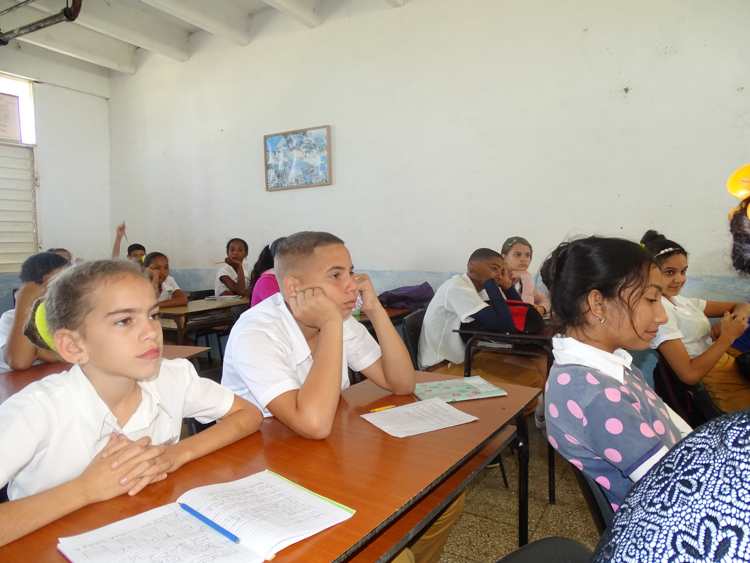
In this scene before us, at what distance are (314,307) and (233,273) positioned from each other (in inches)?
150

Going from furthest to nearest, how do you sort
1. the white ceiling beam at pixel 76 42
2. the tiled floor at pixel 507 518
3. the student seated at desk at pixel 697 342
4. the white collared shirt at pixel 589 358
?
the white ceiling beam at pixel 76 42 < the student seated at desk at pixel 697 342 < the tiled floor at pixel 507 518 < the white collared shirt at pixel 589 358

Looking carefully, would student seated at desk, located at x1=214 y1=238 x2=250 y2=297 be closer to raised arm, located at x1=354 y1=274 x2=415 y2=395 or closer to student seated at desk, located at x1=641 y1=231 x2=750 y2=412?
raised arm, located at x1=354 y1=274 x2=415 y2=395

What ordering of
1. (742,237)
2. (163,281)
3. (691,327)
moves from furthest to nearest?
1. (163,281)
2. (691,327)
3. (742,237)

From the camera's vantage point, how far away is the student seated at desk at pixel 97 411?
0.88 m

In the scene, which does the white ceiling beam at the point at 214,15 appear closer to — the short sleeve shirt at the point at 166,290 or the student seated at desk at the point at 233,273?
the student seated at desk at the point at 233,273

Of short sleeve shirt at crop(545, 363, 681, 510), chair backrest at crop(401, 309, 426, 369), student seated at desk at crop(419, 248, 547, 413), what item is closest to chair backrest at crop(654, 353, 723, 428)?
student seated at desk at crop(419, 248, 547, 413)

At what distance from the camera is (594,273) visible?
124 centimetres

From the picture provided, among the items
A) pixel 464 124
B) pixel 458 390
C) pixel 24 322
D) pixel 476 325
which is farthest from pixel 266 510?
pixel 464 124

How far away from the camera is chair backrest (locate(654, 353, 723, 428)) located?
6.84 ft

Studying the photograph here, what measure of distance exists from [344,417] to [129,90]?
6003 mm

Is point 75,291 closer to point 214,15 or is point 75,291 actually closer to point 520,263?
point 520,263

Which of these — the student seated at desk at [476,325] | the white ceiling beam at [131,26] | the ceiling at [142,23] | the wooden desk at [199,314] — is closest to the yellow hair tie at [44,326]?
the student seated at desk at [476,325]

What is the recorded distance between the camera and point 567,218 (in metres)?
3.65

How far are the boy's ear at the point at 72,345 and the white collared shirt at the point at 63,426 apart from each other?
3cm
